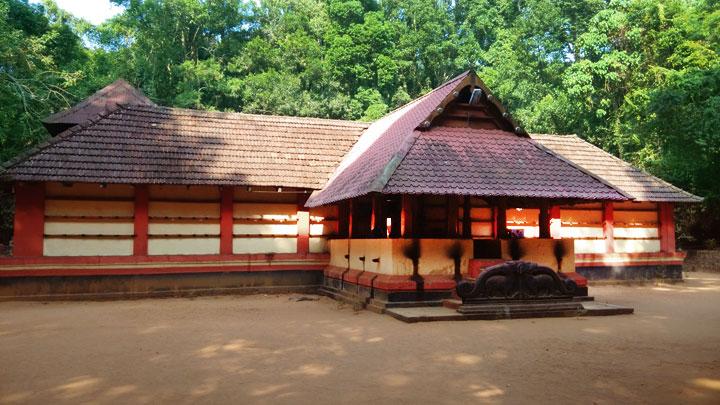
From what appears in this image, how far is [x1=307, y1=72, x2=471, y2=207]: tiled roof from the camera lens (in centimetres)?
1083

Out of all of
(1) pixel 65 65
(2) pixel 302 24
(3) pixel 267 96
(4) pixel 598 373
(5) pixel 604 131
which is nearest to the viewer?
(4) pixel 598 373

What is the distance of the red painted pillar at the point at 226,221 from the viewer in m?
14.4

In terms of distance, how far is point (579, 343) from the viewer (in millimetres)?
7555

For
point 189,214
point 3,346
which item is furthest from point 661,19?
point 3,346

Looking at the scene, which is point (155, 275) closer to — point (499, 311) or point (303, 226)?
point (303, 226)

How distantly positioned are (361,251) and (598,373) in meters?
7.15

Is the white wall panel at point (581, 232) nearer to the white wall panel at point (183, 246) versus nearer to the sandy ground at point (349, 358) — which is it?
the sandy ground at point (349, 358)

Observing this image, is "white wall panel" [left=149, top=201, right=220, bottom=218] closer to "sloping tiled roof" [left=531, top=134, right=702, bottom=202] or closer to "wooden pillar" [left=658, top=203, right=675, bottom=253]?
"sloping tiled roof" [left=531, top=134, right=702, bottom=202]

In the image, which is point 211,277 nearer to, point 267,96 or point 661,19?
point 267,96

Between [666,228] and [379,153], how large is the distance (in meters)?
11.0

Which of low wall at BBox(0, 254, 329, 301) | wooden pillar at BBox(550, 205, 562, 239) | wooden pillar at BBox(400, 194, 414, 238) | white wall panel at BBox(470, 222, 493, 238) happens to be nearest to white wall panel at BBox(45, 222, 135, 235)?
low wall at BBox(0, 254, 329, 301)

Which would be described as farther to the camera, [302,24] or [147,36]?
[302,24]

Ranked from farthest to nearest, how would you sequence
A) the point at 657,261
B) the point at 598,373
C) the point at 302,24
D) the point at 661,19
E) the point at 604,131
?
the point at 302,24 → the point at 604,131 → the point at 661,19 → the point at 657,261 → the point at 598,373

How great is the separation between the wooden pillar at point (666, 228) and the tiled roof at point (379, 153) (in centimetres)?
919
